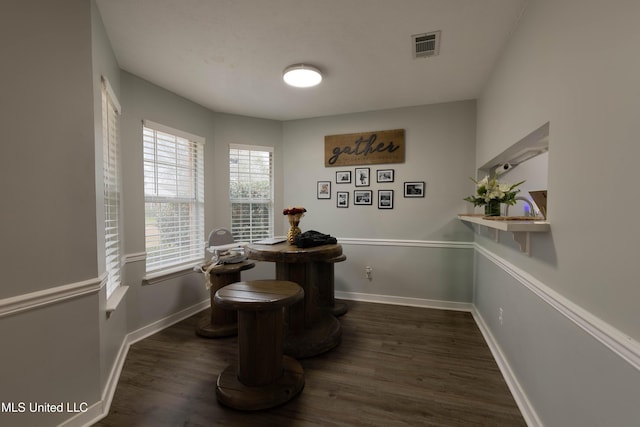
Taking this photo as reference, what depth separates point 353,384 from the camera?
78.0 inches

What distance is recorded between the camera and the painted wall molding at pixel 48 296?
1.30 metres

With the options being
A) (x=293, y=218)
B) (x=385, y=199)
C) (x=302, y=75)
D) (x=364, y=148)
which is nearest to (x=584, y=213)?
(x=293, y=218)

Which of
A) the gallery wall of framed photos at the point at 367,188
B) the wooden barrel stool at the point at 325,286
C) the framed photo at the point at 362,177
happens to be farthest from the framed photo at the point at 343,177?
the wooden barrel stool at the point at 325,286

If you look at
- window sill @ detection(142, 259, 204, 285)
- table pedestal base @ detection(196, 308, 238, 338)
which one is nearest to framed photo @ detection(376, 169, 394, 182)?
table pedestal base @ detection(196, 308, 238, 338)

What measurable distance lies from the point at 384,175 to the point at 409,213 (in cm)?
62

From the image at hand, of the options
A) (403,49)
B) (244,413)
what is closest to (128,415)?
(244,413)

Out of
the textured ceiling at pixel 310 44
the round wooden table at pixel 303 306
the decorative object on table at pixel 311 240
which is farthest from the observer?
the decorative object on table at pixel 311 240

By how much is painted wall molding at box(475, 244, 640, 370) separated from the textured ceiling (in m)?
1.77

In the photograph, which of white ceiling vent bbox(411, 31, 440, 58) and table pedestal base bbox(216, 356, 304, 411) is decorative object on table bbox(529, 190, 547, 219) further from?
table pedestal base bbox(216, 356, 304, 411)

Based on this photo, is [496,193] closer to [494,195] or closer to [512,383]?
[494,195]

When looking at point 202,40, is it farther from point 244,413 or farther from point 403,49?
point 244,413

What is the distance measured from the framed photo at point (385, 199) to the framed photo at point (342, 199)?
Result: 0.47 metres

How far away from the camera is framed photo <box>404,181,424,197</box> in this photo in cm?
353

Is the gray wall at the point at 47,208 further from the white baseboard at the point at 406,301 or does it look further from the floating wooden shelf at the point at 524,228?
the white baseboard at the point at 406,301
